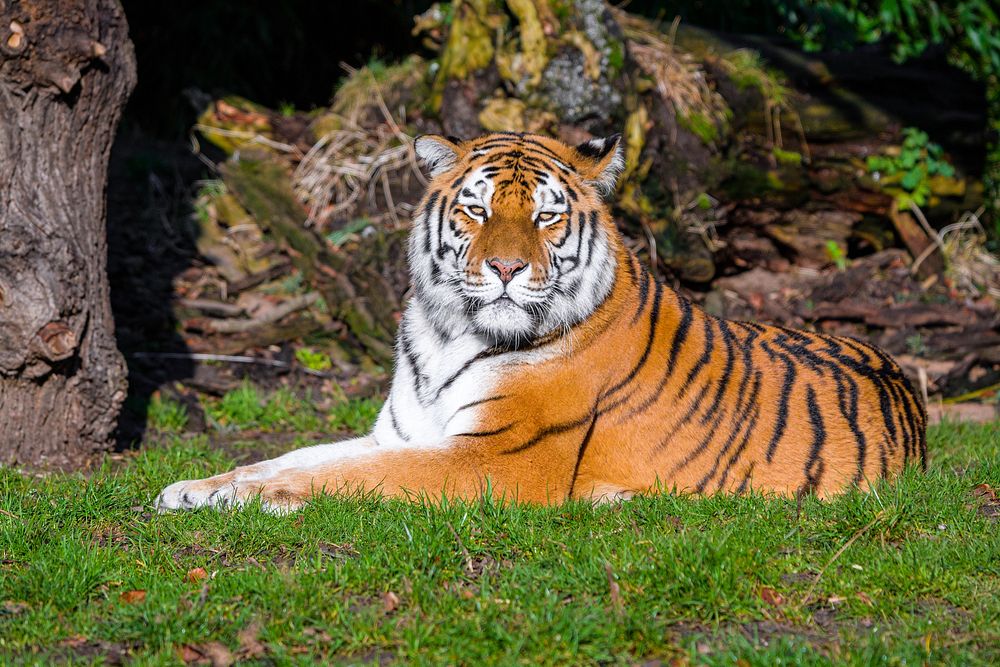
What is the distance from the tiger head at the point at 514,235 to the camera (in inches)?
183

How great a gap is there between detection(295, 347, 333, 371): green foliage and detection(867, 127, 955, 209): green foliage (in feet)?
16.9

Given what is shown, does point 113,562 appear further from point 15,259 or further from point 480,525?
point 15,259

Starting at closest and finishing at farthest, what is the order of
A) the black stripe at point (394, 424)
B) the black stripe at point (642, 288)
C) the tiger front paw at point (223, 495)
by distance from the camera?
the tiger front paw at point (223, 495)
the black stripe at point (642, 288)
the black stripe at point (394, 424)

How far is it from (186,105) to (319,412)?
6.02 m

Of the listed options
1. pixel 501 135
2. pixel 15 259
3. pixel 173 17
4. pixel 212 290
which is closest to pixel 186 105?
pixel 173 17

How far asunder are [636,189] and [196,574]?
18.4 ft

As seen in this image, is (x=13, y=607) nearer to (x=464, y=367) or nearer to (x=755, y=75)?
(x=464, y=367)

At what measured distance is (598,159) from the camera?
5.03 metres

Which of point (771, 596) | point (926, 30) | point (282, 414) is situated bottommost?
point (282, 414)

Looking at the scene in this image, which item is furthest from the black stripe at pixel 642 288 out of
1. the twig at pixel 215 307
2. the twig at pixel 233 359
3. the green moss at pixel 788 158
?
the green moss at pixel 788 158

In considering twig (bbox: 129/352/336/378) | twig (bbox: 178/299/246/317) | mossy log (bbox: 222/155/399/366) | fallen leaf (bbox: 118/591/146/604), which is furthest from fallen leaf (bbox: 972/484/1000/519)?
twig (bbox: 178/299/246/317)

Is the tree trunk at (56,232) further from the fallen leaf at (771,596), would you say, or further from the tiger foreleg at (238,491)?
the fallen leaf at (771,596)

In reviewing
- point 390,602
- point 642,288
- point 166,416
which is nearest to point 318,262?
point 166,416

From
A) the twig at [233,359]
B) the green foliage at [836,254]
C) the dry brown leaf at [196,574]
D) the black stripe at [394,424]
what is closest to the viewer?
the dry brown leaf at [196,574]
